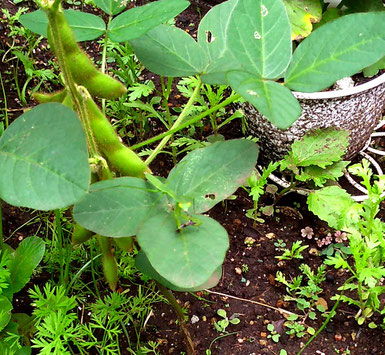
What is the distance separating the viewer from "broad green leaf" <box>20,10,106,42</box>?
39.6 inches

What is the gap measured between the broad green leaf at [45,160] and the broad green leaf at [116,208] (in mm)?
164

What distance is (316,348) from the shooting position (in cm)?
150

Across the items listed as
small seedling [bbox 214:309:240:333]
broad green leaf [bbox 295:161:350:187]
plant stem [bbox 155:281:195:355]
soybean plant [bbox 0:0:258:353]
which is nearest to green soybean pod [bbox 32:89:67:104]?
soybean plant [bbox 0:0:258:353]

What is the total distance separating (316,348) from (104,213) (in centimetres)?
90

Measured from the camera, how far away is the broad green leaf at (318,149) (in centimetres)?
171

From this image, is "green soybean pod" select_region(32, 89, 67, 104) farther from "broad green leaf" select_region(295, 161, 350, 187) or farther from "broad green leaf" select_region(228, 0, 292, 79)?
"broad green leaf" select_region(295, 161, 350, 187)

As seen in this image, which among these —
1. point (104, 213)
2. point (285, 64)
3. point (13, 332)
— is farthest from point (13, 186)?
point (13, 332)

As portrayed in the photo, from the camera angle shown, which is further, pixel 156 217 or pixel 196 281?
pixel 156 217

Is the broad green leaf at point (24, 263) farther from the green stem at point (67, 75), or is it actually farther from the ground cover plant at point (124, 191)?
the green stem at point (67, 75)

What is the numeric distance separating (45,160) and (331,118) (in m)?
1.27

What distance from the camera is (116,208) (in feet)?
2.92

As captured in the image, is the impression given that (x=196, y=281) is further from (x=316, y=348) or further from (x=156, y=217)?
(x=316, y=348)

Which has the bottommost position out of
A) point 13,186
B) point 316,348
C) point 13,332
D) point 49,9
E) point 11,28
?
point 316,348

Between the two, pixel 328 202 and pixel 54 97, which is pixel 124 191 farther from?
pixel 328 202
